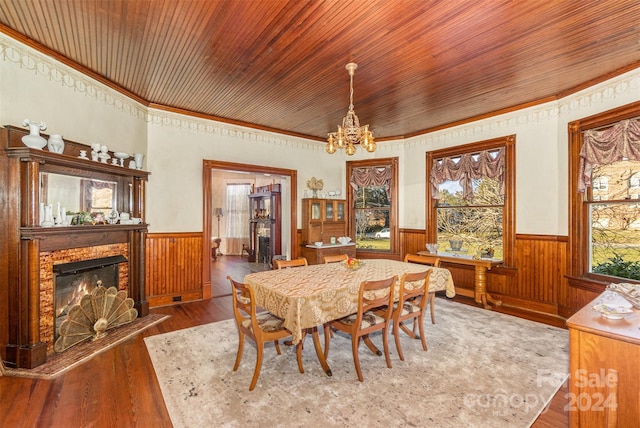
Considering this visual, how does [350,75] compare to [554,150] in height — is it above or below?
above

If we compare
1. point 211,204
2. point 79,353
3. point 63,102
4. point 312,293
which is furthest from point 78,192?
point 312,293

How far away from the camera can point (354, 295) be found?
264cm

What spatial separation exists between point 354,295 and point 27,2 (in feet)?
11.5

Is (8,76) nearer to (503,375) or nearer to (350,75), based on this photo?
(350,75)

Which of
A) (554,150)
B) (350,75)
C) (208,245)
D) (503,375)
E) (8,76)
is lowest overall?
(503,375)

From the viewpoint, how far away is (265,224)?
8.02 metres

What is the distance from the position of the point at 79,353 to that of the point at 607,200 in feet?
19.7

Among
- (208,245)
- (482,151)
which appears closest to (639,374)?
(482,151)

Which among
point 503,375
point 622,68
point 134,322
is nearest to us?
point 503,375

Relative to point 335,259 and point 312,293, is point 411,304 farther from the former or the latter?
point 312,293

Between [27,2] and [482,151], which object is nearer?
[27,2]

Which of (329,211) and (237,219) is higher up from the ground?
(329,211)

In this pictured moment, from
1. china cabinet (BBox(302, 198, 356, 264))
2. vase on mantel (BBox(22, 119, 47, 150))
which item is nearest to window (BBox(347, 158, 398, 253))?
china cabinet (BBox(302, 198, 356, 264))

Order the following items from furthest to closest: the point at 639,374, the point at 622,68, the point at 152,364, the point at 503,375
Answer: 1. the point at 622,68
2. the point at 152,364
3. the point at 503,375
4. the point at 639,374
